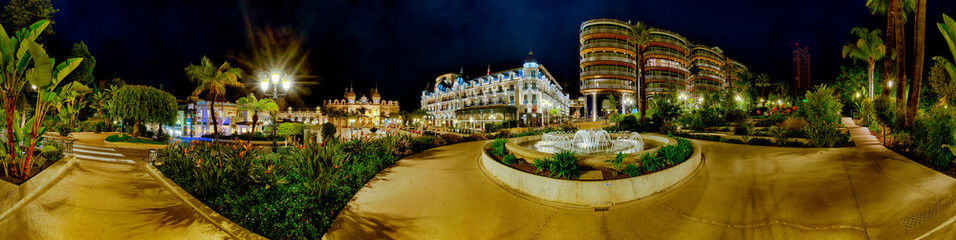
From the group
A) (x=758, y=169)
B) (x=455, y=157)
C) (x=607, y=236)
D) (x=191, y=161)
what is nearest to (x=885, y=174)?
(x=758, y=169)

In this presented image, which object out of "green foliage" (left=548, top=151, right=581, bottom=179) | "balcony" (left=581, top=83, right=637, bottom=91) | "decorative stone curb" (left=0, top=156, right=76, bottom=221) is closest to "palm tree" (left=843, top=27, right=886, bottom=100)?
"balcony" (left=581, top=83, right=637, bottom=91)

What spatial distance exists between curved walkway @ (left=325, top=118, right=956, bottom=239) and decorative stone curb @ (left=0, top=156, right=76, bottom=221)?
555 centimetres

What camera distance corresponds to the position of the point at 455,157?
37.7 ft

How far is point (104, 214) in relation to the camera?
5266mm

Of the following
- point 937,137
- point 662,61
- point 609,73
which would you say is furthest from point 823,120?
point 662,61

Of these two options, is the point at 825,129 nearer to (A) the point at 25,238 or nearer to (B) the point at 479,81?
(A) the point at 25,238

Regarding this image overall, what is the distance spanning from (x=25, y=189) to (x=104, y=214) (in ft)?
7.42

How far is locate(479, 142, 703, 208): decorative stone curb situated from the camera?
6.03 m

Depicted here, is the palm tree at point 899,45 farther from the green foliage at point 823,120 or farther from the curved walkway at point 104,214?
the curved walkway at point 104,214

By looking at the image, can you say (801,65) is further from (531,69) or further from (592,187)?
(592,187)

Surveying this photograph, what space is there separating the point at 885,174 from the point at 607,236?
7.45 metres

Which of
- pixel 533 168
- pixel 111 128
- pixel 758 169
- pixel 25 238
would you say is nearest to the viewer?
pixel 25 238

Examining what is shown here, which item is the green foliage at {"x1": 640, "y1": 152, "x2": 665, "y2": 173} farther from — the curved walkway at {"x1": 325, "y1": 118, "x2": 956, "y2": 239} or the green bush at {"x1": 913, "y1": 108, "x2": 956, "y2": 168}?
the green bush at {"x1": 913, "y1": 108, "x2": 956, "y2": 168}

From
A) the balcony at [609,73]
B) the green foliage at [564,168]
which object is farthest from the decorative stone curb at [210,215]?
the balcony at [609,73]
